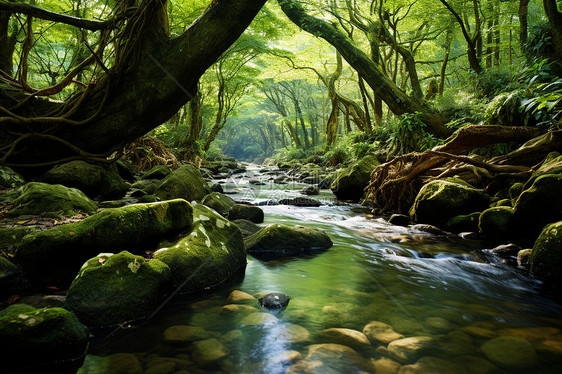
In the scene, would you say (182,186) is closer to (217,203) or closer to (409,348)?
(217,203)

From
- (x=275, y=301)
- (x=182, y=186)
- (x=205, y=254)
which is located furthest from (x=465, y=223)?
(x=182, y=186)

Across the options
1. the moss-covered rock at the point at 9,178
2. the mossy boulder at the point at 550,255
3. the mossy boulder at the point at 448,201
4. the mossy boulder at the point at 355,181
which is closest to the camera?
the mossy boulder at the point at 550,255

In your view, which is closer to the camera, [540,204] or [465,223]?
[540,204]

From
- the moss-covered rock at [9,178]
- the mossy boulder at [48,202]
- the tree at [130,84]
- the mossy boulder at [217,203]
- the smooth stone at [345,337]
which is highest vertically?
the tree at [130,84]

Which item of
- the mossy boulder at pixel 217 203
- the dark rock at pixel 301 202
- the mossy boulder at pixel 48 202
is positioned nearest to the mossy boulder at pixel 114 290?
the mossy boulder at pixel 48 202

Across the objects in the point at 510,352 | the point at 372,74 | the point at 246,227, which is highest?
the point at 372,74

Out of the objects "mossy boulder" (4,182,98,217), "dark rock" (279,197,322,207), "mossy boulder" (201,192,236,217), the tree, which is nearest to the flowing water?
"mossy boulder" (4,182,98,217)

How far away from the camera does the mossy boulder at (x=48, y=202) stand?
3.26 m

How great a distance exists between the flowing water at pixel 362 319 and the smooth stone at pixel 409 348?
13 millimetres

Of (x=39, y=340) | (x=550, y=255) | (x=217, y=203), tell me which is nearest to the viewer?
(x=39, y=340)

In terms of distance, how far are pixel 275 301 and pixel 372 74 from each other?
9066 mm

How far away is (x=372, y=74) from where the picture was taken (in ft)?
31.4

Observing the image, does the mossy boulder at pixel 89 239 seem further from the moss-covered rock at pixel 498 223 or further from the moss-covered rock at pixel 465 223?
the moss-covered rock at pixel 465 223

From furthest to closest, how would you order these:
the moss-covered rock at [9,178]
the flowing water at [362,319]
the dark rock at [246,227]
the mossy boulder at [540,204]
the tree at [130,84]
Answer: the dark rock at [246,227]
the moss-covered rock at [9,178]
the tree at [130,84]
the mossy boulder at [540,204]
the flowing water at [362,319]
